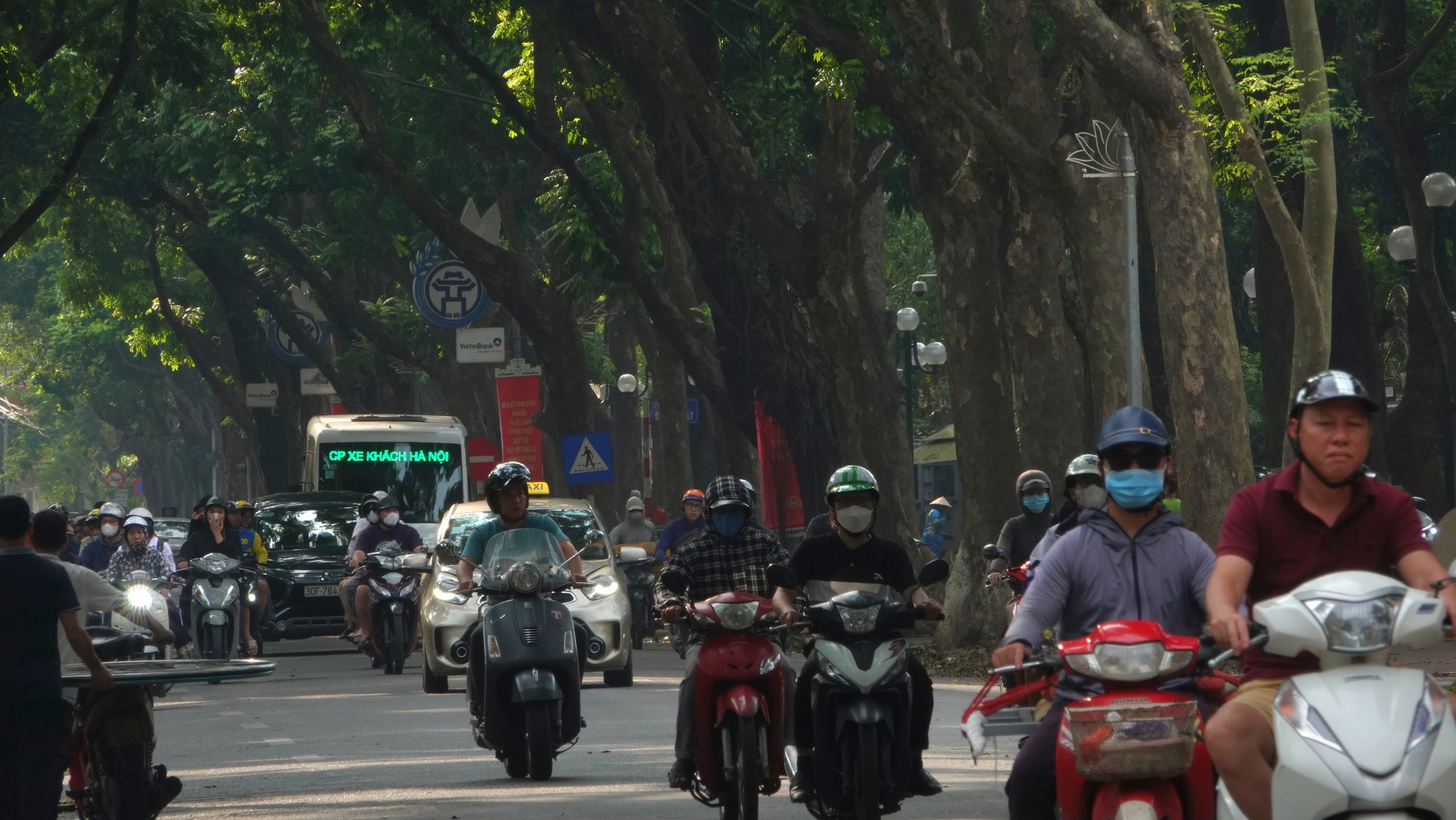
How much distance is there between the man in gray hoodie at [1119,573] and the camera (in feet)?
19.9

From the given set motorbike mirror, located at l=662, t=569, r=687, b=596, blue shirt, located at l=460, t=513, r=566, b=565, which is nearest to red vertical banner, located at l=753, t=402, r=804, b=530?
blue shirt, located at l=460, t=513, r=566, b=565

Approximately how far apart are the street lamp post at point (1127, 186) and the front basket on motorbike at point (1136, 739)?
10.8m

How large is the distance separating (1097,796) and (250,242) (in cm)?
3717

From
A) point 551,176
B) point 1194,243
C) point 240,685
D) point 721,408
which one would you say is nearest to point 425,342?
point 551,176

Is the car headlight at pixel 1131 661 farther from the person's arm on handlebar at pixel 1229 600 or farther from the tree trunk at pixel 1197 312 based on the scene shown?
the tree trunk at pixel 1197 312

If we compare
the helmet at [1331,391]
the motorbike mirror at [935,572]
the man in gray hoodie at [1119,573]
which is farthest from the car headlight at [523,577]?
the helmet at [1331,391]

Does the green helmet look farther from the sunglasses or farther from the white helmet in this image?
the white helmet

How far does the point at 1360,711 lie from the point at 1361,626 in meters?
0.18

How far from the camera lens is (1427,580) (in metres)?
5.41

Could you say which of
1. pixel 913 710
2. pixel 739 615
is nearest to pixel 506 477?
pixel 739 615

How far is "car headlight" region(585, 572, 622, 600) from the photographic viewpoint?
1762 cm

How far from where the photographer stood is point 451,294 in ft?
101

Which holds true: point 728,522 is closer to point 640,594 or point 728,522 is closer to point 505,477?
point 505,477

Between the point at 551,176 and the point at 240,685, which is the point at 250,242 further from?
the point at 240,685
